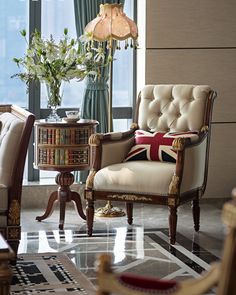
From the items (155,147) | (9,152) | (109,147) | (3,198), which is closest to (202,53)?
(155,147)

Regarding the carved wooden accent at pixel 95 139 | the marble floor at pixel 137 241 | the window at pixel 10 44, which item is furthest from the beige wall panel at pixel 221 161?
the window at pixel 10 44

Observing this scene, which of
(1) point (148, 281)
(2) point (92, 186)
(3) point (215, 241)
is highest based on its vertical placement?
(1) point (148, 281)

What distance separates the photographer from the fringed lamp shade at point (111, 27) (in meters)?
6.40

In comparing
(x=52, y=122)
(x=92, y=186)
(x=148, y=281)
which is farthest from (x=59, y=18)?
(x=148, y=281)

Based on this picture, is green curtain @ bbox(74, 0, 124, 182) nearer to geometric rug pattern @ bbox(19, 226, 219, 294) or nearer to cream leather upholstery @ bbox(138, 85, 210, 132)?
cream leather upholstery @ bbox(138, 85, 210, 132)

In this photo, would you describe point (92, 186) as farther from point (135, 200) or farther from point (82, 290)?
point (82, 290)

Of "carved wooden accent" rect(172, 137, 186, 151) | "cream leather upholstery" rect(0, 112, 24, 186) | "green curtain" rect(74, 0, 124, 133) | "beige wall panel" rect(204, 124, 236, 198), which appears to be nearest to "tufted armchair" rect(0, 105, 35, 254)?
"cream leather upholstery" rect(0, 112, 24, 186)

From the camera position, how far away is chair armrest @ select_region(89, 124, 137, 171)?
5.89 m

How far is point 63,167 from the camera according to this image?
6148 millimetres

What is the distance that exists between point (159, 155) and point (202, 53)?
1.58 m

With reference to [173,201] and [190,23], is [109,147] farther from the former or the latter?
[190,23]

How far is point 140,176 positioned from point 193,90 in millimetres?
913

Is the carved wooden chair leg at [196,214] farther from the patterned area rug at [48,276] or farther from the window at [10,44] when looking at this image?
the window at [10,44]

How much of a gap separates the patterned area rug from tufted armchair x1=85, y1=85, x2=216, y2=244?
0.73 meters
